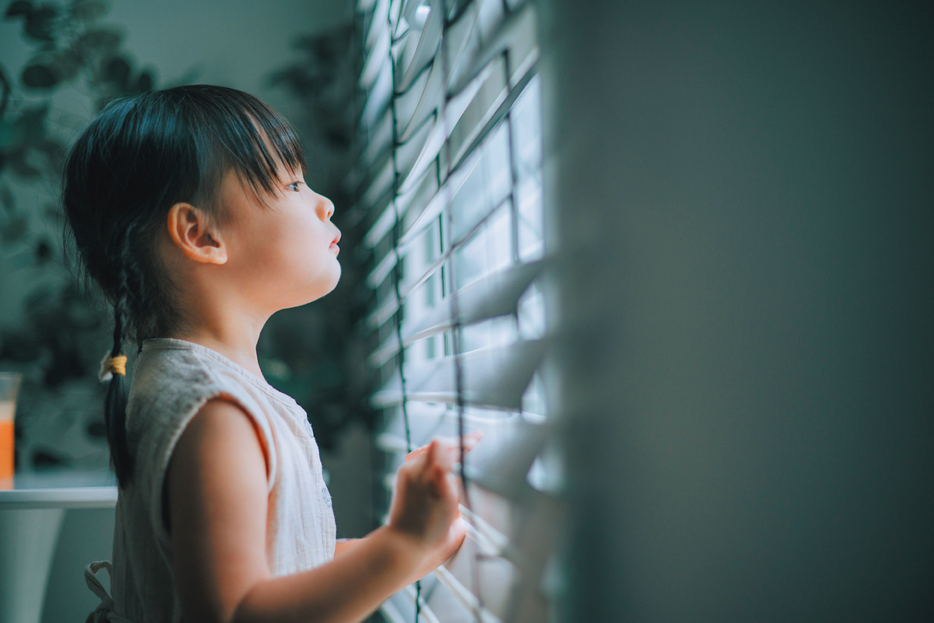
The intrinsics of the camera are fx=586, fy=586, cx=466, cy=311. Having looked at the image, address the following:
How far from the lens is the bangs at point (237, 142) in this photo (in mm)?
512

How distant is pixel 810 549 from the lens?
24 cm

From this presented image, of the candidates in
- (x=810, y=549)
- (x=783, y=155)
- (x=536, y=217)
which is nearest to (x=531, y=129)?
(x=536, y=217)

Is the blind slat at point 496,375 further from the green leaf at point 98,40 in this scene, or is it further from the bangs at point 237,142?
the green leaf at point 98,40

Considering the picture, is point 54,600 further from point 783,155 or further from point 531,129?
point 783,155

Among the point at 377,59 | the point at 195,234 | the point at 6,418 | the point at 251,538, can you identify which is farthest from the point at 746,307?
the point at 6,418

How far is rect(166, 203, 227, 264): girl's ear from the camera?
495 millimetres

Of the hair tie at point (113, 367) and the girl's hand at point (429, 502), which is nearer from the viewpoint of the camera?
the girl's hand at point (429, 502)

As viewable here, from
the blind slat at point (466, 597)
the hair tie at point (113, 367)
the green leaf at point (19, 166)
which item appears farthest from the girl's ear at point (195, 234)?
the green leaf at point (19, 166)

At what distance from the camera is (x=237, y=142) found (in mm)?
522

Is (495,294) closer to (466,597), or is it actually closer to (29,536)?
(466,597)

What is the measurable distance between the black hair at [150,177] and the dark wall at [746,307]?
305 millimetres

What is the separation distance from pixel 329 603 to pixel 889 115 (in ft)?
1.33

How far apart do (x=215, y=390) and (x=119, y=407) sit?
0.16 metres

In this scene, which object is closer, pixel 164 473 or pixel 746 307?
pixel 746 307
